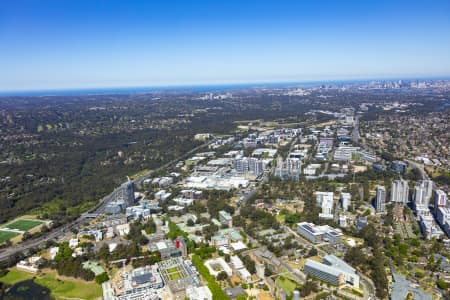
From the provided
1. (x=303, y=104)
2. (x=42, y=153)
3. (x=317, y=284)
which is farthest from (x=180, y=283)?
(x=303, y=104)

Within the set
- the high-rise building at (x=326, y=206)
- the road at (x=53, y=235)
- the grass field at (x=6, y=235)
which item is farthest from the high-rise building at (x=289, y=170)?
the grass field at (x=6, y=235)

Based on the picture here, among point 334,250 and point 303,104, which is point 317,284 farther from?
point 303,104

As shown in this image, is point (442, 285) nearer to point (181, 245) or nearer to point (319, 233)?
point (319, 233)

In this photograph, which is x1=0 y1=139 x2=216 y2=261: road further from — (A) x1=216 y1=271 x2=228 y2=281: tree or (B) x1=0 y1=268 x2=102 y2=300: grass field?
(A) x1=216 y1=271 x2=228 y2=281: tree

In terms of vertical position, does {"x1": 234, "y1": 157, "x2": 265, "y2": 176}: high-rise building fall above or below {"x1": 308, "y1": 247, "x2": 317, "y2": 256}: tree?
above

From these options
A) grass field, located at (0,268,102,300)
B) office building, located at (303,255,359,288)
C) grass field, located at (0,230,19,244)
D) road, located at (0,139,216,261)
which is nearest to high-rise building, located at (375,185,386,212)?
office building, located at (303,255,359,288)

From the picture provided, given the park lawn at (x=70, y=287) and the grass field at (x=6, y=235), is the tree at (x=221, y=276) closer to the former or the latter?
the park lawn at (x=70, y=287)
